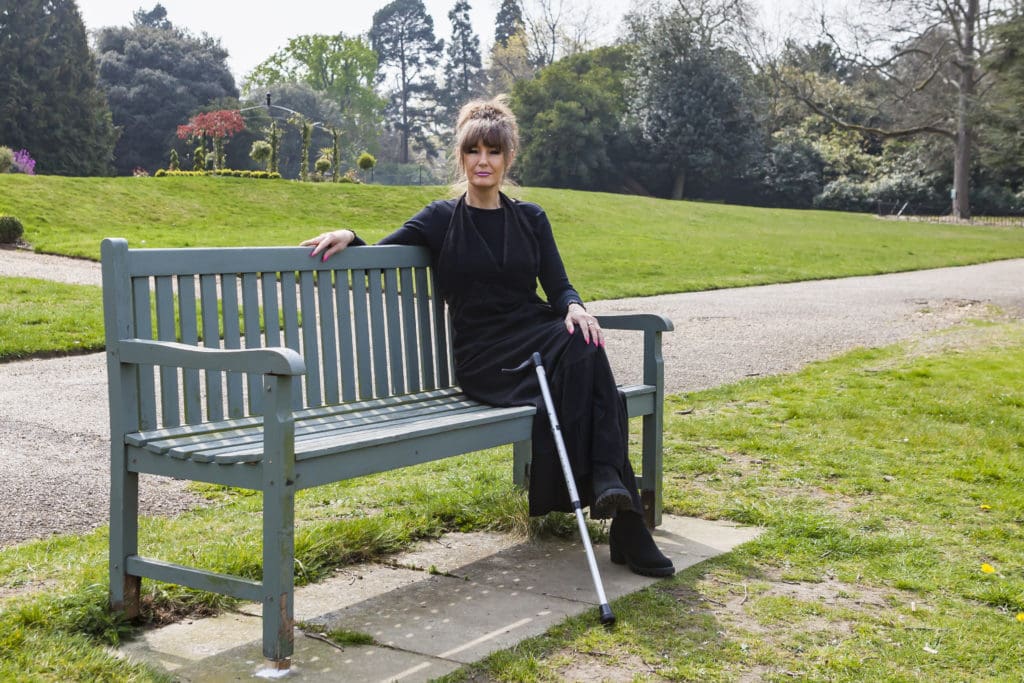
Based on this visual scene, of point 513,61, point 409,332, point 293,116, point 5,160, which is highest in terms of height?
point 513,61

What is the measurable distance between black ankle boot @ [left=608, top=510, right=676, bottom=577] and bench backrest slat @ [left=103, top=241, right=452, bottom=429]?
1019 millimetres

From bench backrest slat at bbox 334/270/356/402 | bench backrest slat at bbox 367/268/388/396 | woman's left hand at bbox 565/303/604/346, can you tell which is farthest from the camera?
bench backrest slat at bbox 367/268/388/396

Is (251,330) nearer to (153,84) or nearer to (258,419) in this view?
(258,419)

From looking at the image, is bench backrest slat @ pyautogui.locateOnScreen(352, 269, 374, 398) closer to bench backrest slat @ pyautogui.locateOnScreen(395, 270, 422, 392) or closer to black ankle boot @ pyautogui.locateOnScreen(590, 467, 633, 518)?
bench backrest slat @ pyautogui.locateOnScreen(395, 270, 422, 392)

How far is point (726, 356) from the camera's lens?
9.38 meters

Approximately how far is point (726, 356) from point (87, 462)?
221 inches

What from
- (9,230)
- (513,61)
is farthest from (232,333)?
(513,61)

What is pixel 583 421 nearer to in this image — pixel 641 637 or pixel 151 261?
pixel 641 637

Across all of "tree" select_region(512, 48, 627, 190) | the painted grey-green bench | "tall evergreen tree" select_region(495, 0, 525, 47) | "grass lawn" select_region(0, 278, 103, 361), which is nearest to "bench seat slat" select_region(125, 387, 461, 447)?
the painted grey-green bench

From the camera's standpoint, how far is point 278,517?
9.50 ft

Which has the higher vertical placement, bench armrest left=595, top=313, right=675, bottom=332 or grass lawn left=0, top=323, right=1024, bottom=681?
bench armrest left=595, top=313, right=675, bottom=332

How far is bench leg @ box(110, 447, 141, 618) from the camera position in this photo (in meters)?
3.23

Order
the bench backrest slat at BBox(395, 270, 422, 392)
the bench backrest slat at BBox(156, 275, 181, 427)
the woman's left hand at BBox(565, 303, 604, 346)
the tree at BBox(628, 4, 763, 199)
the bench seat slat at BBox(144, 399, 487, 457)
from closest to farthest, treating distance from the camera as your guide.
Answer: the bench seat slat at BBox(144, 399, 487, 457) < the bench backrest slat at BBox(156, 275, 181, 427) < the woman's left hand at BBox(565, 303, 604, 346) < the bench backrest slat at BBox(395, 270, 422, 392) < the tree at BBox(628, 4, 763, 199)

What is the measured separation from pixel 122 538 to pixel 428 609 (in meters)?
0.95
